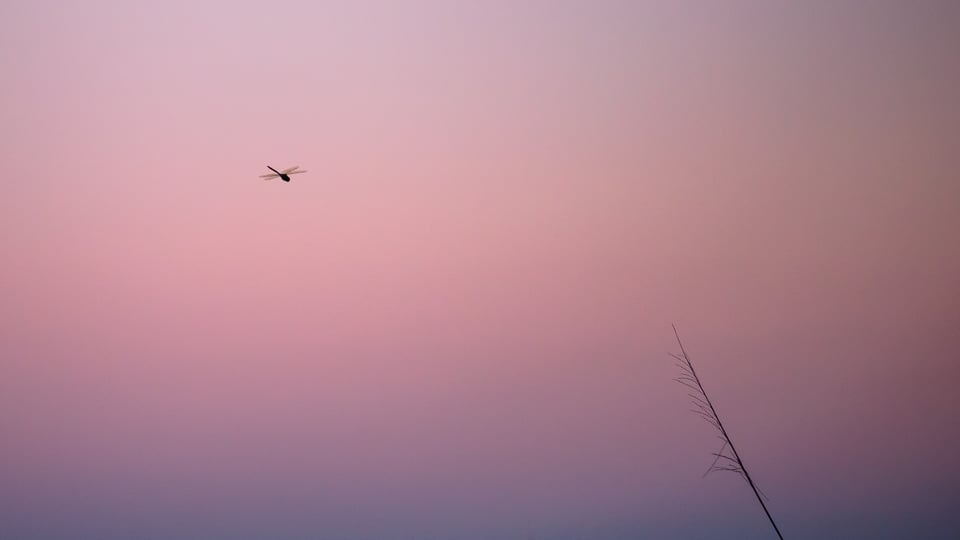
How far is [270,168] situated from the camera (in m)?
14.9

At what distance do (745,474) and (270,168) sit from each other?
1313 centimetres

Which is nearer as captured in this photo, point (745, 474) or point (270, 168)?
point (745, 474)

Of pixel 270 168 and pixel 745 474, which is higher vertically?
pixel 270 168

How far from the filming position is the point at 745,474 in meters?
3.02
